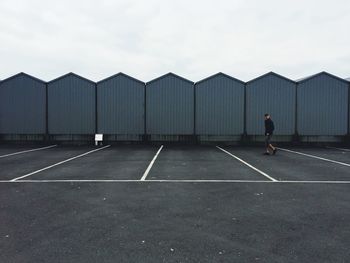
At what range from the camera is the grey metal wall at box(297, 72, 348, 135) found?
70.2ft

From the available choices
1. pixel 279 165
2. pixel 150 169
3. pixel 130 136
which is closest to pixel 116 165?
pixel 150 169

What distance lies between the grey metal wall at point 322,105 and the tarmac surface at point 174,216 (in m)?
12.1

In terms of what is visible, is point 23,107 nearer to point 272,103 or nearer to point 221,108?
point 221,108

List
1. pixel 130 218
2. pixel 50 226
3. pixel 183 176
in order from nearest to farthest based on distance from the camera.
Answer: pixel 50 226 < pixel 130 218 < pixel 183 176

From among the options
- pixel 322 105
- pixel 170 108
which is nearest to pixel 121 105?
pixel 170 108

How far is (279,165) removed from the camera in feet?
38.8

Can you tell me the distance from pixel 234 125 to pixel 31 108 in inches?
541

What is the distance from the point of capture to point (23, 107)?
21.7 metres

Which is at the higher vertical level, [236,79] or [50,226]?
[236,79]

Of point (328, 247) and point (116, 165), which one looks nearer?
point (328, 247)

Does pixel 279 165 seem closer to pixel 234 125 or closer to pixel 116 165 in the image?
pixel 116 165

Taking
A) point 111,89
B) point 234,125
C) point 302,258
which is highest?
point 111,89

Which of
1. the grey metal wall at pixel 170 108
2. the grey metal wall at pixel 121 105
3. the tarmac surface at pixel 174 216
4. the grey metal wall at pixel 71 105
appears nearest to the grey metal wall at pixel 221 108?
the grey metal wall at pixel 170 108

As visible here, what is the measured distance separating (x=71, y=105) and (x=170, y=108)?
6.69 m
